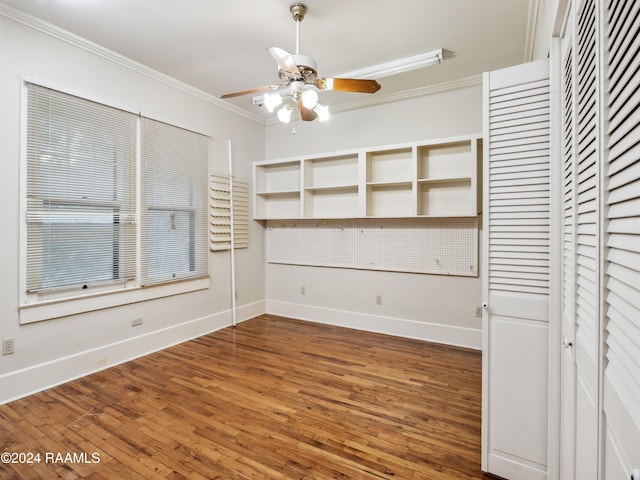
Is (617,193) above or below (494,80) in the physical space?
below

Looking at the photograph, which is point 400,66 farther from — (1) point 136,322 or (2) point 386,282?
(1) point 136,322

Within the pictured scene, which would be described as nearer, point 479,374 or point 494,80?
point 494,80

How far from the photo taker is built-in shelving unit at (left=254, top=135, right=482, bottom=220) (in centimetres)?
364

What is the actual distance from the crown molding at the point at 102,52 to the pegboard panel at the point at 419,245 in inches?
97.1

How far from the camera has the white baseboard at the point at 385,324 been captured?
3.64 meters

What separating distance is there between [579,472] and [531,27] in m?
2.95

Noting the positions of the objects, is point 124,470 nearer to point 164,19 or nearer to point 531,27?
point 164,19

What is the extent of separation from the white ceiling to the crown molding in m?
0.06

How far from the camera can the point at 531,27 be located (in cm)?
257

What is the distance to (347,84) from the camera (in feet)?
7.86

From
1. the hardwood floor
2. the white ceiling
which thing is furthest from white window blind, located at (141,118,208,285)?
the hardwood floor

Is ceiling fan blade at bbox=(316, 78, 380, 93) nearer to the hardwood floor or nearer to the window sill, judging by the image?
the hardwood floor

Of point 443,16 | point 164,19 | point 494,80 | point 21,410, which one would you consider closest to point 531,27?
point 443,16

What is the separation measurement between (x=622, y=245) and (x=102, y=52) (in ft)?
12.8
